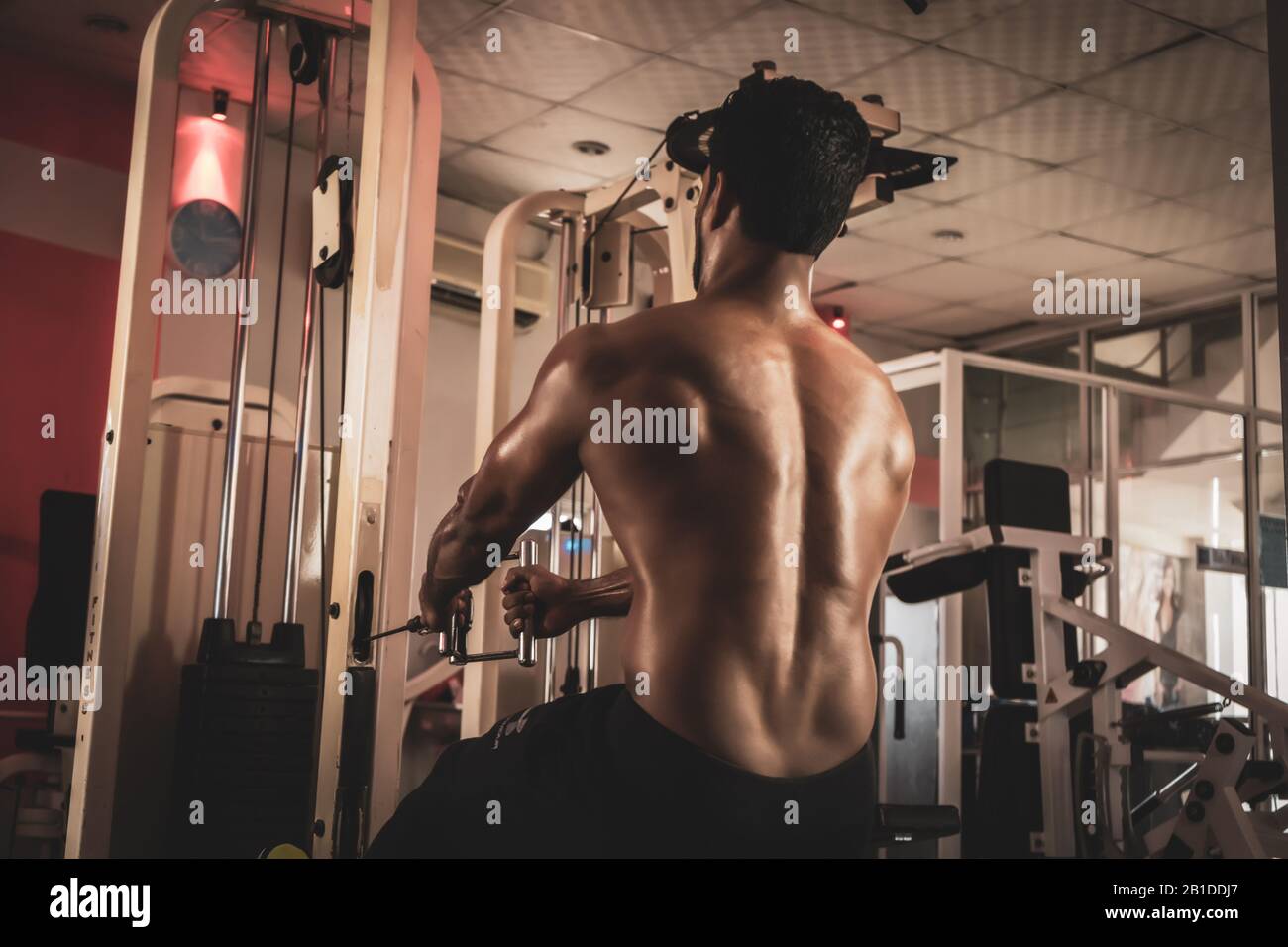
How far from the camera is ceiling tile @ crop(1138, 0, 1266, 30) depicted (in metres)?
4.50

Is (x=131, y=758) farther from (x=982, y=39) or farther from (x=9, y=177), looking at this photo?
(x=982, y=39)

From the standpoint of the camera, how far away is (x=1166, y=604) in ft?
25.6

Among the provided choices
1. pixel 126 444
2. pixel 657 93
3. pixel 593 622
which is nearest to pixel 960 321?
pixel 657 93

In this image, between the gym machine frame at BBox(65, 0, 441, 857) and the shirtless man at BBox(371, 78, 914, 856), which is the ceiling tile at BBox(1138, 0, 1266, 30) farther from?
the shirtless man at BBox(371, 78, 914, 856)

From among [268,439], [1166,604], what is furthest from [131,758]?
[1166,604]

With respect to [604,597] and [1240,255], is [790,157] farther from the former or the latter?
[1240,255]

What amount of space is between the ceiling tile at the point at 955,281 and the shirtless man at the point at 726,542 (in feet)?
19.8

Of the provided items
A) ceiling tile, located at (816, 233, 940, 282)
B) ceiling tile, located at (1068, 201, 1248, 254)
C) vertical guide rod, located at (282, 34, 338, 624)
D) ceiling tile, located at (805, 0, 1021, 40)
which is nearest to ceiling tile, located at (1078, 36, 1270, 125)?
ceiling tile, located at (805, 0, 1021, 40)

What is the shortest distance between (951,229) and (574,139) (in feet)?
6.98

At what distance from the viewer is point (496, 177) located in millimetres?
6344

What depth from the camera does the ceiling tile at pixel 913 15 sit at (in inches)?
177
